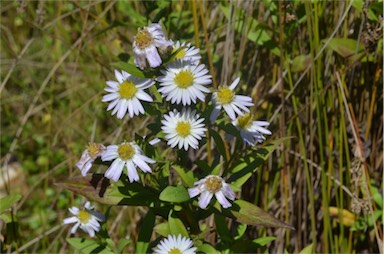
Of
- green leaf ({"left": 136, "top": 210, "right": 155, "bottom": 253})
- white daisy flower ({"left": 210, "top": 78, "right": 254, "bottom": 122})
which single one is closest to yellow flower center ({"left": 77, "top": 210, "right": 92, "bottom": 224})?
green leaf ({"left": 136, "top": 210, "right": 155, "bottom": 253})

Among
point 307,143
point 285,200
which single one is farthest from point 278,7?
point 285,200

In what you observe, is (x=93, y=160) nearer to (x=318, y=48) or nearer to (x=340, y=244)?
(x=318, y=48)

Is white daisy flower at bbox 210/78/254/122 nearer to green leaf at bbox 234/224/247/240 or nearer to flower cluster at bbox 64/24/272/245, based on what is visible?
flower cluster at bbox 64/24/272/245

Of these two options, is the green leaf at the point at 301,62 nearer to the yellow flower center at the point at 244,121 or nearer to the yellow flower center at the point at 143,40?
the yellow flower center at the point at 244,121

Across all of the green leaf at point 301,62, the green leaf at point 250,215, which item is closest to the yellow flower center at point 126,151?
the green leaf at point 250,215

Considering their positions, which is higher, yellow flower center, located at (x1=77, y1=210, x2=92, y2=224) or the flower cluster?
the flower cluster
